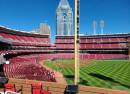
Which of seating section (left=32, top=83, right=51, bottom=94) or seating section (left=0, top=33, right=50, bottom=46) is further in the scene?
seating section (left=0, top=33, right=50, bottom=46)

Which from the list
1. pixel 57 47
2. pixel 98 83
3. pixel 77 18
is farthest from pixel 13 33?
pixel 77 18

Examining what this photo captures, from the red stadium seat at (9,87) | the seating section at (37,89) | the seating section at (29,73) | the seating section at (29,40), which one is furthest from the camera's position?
the seating section at (29,40)

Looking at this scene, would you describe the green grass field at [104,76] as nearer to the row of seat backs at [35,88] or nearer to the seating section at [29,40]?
the row of seat backs at [35,88]

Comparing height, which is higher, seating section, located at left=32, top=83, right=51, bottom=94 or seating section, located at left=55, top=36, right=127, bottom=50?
seating section, located at left=55, top=36, right=127, bottom=50

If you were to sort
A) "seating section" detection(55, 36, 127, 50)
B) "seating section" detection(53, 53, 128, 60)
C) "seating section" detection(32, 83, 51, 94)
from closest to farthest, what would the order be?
"seating section" detection(32, 83, 51, 94) → "seating section" detection(53, 53, 128, 60) → "seating section" detection(55, 36, 127, 50)

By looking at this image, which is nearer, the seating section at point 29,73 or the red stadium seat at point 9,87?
the red stadium seat at point 9,87

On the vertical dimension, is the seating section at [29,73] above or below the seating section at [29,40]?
below

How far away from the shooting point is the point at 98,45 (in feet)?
336

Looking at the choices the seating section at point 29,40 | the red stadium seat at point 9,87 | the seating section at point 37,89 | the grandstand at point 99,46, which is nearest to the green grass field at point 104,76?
the seating section at point 37,89

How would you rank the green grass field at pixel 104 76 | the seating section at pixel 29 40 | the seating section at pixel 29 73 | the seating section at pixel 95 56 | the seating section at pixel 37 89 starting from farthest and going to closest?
the seating section at pixel 95 56, the seating section at pixel 29 40, the seating section at pixel 29 73, the green grass field at pixel 104 76, the seating section at pixel 37 89

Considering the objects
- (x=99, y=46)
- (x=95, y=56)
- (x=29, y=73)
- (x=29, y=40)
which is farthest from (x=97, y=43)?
(x=29, y=73)

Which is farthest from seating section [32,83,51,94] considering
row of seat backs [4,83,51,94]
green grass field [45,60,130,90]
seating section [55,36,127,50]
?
Result: seating section [55,36,127,50]

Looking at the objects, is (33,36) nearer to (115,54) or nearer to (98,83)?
(115,54)

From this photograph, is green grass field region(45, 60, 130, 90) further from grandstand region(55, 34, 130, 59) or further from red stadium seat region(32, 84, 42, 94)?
grandstand region(55, 34, 130, 59)
